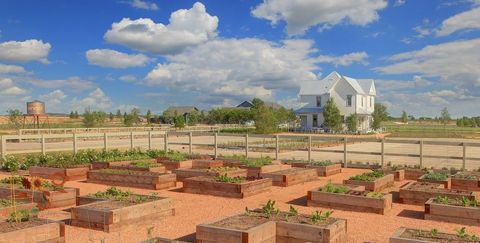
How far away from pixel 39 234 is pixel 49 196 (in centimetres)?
370

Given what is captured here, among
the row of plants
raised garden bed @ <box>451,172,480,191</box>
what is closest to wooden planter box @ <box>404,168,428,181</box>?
raised garden bed @ <box>451,172,480,191</box>

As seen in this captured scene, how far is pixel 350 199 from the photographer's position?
33.2ft

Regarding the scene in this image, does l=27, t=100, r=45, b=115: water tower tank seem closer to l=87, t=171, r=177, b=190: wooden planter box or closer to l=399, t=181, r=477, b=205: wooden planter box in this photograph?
l=87, t=171, r=177, b=190: wooden planter box

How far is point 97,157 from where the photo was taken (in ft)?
61.1

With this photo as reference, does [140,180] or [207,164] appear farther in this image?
[207,164]

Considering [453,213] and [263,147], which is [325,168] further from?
[263,147]

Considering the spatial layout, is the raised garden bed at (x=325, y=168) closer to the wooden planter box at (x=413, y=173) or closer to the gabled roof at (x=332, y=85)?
the wooden planter box at (x=413, y=173)

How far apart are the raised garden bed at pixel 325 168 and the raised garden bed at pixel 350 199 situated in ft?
17.0

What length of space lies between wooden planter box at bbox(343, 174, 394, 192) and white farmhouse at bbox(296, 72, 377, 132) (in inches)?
1828

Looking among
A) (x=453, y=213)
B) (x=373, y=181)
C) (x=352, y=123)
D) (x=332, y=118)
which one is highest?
(x=332, y=118)

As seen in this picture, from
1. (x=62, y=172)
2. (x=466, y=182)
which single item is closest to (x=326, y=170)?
(x=466, y=182)

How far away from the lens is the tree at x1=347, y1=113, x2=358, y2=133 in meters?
55.0

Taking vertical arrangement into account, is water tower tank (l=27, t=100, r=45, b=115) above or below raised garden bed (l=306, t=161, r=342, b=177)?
above

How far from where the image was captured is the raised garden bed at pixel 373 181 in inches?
484
